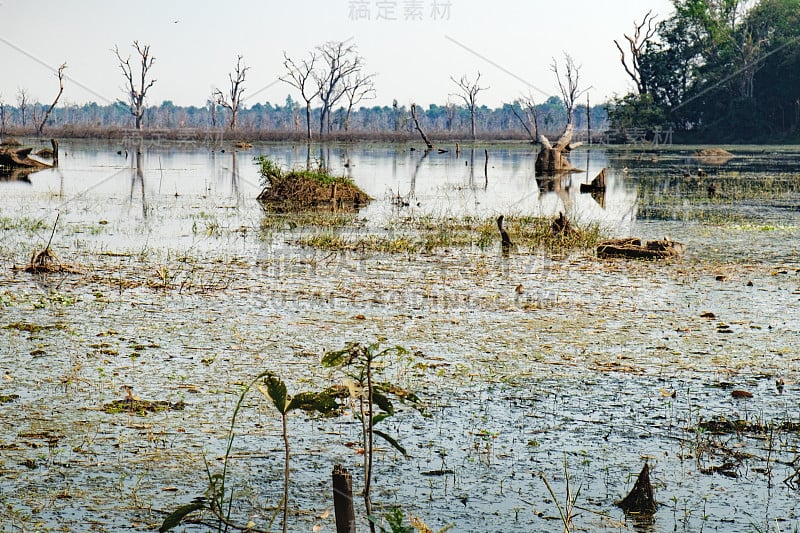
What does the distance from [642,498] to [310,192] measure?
16549 millimetres

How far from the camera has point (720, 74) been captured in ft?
227

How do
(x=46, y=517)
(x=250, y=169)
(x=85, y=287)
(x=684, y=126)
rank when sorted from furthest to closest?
(x=684, y=126), (x=250, y=169), (x=85, y=287), (x=46, y=517)

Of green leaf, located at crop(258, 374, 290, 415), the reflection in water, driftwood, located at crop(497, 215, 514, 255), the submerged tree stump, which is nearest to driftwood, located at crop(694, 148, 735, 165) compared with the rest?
the reflection in water

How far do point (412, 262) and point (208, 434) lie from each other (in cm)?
702

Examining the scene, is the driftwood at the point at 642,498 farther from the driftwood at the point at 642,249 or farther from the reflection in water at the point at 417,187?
the reflection in water at the point at 417,187

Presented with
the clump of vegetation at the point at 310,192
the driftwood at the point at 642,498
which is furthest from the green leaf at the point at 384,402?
the clump of vegetation at the point at 310,192

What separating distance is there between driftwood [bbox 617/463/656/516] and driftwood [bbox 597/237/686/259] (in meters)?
8.39

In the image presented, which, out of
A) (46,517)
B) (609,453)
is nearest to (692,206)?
(609,453)

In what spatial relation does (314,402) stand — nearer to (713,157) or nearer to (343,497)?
(343,497)

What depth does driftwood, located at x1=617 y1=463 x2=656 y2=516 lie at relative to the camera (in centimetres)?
429

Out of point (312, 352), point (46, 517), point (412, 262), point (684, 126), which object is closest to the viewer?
point (46, 517)

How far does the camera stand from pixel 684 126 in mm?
73000

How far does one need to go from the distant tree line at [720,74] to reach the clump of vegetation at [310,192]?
54.2 m

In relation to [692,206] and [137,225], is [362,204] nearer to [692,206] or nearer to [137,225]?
[137,225]
